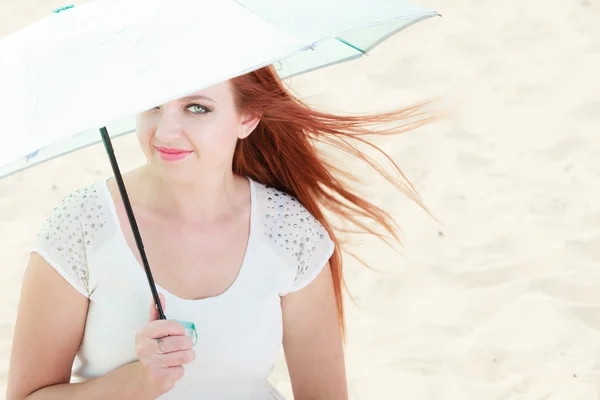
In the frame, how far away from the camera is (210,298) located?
251cm

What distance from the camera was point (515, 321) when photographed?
3.73 metres

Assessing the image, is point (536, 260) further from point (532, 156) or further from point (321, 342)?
point (321, 342)

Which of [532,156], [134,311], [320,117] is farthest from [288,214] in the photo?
[532,156]

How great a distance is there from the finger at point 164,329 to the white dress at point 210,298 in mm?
285

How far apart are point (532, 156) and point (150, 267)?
2.53 meters

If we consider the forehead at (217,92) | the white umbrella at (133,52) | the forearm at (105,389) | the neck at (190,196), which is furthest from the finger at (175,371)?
the forehead at (217,92)

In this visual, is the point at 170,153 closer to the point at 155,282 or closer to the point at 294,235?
the point at 155,282

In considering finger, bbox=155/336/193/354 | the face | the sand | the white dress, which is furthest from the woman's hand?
the sand

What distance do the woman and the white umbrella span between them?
24 cm

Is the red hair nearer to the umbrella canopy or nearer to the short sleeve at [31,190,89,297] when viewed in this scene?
the umbrella canopy

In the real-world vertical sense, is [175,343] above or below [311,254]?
above

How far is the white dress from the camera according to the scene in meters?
2.42

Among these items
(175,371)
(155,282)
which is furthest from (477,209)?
(175,371)

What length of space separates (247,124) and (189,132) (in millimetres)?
220
